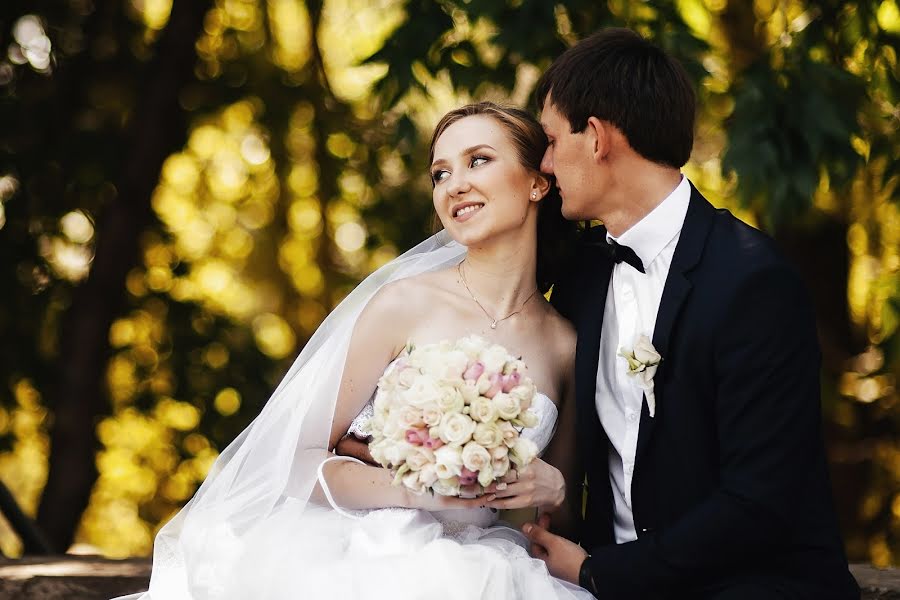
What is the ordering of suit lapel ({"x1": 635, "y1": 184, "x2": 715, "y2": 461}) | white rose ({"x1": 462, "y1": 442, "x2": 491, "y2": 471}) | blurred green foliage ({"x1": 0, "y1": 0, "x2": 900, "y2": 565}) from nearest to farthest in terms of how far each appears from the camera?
1. white rose ({"x1": 462, "y1": 442, "x2": 491, "y2": 471})
2. suit lapel ({"x1": 635, "y1": 184, "x2": 715, "y2": 461})
3. blurred green foliage ({"x1": 0, "y1": 0, "x2": 900, "y2": 565})

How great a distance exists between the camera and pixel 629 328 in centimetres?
290

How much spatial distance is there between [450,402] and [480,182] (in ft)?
3.08

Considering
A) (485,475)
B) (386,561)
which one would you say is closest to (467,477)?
(485,475)

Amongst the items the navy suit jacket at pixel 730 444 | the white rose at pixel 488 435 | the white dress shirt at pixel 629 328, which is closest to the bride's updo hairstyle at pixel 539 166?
the white dress shirt at pixel 629 328

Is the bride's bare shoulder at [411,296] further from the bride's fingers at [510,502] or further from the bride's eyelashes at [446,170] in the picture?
the bride's fingers at [510,502]

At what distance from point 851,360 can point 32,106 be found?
5.36 metres

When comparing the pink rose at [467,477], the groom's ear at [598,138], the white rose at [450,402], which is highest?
the groom's ear at [598,138]

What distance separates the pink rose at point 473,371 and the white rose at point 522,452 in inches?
7.4

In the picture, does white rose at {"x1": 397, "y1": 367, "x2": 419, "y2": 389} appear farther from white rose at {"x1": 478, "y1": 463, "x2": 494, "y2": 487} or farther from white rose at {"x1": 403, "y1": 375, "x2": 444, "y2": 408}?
white rose at {"x1": 478, "y1": 463, "x2": 494, "y2": 487}

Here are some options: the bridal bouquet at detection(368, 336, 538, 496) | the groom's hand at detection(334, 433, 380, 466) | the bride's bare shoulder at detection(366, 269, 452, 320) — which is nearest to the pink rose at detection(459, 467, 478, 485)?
the bridal bouquet at detection(368, 336, 538, 496)

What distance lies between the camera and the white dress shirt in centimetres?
287

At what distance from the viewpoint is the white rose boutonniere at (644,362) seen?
2.66m

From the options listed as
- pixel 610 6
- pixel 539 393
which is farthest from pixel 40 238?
pixel 539 393

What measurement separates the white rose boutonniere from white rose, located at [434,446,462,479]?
1.83ft
